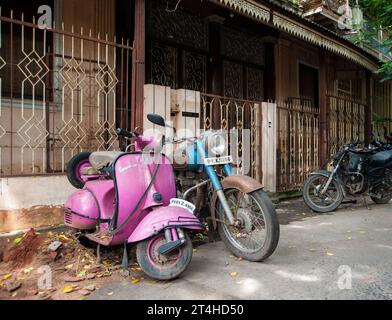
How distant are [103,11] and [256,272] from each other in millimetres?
4860

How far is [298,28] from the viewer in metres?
6.72

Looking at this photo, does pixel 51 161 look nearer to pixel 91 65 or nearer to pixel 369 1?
pixel 91 65

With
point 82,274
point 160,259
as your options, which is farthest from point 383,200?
point 82,274

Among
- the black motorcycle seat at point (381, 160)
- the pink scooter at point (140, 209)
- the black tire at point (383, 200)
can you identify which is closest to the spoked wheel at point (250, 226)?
the pink scooter at point (140, 209)

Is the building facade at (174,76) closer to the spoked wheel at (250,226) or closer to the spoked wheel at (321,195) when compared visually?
the spoked wheel at (321,195)

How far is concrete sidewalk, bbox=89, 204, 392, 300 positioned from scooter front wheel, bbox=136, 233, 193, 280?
0.08 m

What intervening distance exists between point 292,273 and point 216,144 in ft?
4.30

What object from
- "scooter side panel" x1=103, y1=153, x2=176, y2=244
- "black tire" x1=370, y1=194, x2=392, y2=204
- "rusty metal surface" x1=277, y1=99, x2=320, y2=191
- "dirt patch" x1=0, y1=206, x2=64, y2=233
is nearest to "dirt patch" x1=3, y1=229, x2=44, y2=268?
"dirt patch" x1=0, y1=206, x2=64, y2=233

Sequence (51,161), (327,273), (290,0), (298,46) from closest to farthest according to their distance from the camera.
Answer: (327,273) < (51,161) < (290,0) < (298,46)

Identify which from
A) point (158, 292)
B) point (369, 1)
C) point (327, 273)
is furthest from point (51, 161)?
point (369, 1)

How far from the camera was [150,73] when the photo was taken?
7.18 m

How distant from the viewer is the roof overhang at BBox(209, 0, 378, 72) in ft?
17.9

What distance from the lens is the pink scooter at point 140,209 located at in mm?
2926
